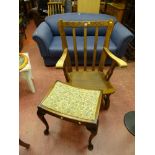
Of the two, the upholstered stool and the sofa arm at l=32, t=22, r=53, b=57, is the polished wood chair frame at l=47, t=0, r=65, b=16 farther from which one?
the upholstered stool

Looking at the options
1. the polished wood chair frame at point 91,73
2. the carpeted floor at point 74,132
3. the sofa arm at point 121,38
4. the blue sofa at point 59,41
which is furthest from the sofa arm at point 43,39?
the sofa arm at point 121,38

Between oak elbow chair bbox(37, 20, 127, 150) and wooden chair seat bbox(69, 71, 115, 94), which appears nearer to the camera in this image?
oak elbow chair bbox(37, 20, 127, 150)

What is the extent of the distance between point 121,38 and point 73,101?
1.40 m

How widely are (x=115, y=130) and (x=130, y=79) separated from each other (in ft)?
3.12

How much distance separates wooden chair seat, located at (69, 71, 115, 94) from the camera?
1.60 m

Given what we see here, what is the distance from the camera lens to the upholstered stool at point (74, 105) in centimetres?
127

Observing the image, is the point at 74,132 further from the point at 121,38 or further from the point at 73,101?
the point at 121,38

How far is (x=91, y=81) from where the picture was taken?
5.54ft

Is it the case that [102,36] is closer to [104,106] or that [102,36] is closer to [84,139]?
[104,106]

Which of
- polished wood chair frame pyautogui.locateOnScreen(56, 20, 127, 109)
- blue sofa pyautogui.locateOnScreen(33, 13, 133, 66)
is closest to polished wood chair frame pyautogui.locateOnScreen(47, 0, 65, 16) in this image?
blue sofa pyautogui.locateOnScreen(33, 13, 133, 66)

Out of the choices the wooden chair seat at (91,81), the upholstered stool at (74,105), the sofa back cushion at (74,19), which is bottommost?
the upholstered stool at (74,105)

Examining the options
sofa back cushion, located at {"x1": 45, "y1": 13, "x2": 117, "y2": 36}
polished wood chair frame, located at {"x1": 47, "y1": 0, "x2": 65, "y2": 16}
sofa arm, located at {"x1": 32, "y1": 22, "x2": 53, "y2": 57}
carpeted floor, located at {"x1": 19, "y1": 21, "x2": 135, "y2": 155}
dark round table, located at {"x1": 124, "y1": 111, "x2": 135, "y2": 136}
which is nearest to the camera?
carpeted floor, located at {"x1": 19, "y1": 21, "x2": 135, "y2": 155}

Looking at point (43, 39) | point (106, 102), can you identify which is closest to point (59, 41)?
point (43, 39)

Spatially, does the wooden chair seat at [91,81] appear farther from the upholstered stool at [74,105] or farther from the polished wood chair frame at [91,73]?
the upholstered stool at [74,105]
